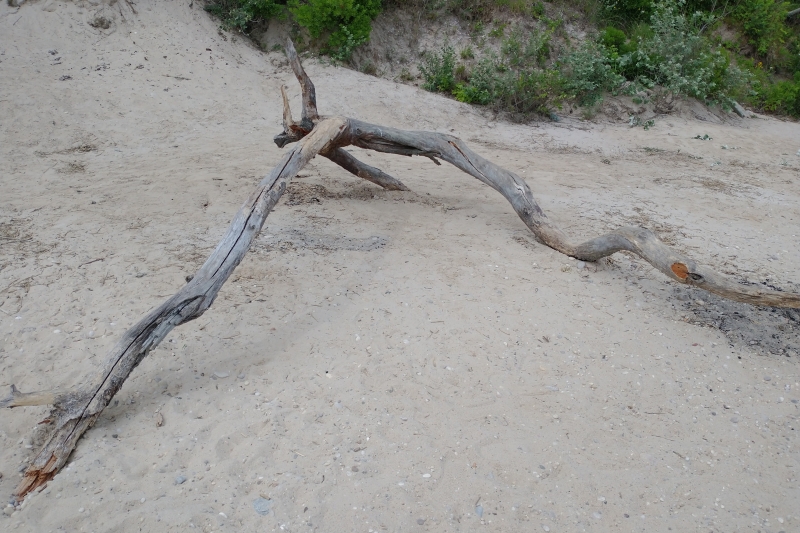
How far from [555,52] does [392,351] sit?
7.87m

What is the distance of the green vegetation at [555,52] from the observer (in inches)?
346

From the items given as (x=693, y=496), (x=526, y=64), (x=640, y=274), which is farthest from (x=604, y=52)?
(x=693, y=496)

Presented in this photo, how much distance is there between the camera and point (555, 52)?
9.92 m

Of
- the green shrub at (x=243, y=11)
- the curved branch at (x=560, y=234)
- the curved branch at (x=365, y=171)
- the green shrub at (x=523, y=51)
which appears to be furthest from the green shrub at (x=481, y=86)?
the curved branch at (x=560, y=234)

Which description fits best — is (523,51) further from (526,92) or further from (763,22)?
(763,22)

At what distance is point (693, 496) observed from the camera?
2.74 m

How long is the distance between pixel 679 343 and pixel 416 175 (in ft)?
10.9

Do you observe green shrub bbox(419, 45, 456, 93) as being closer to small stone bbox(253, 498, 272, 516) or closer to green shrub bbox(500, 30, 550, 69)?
green shrub bbox(500, 30, 550, 69)

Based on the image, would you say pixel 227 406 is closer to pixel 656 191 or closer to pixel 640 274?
pixel 640 274

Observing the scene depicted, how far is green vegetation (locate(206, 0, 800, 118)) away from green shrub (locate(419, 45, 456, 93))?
15mm

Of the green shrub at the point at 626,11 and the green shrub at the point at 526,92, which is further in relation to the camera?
the green shrub at the point at 626,11

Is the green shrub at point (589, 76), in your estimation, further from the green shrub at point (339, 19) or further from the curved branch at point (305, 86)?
the curved branch at point (305, 86)

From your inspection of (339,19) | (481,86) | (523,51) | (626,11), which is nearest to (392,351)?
(481,86)

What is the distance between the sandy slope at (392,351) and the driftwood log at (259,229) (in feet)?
0.48
